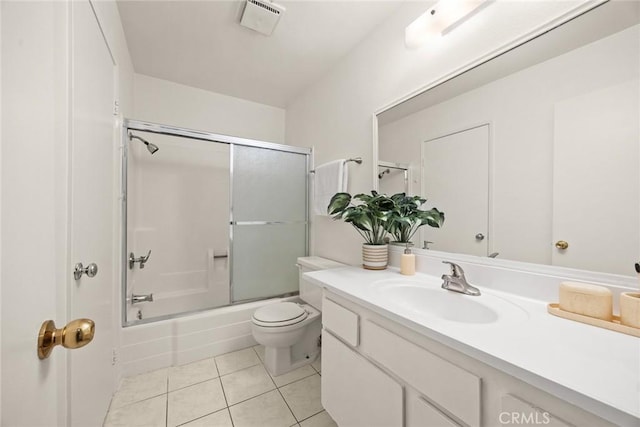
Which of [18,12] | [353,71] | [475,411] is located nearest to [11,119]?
[18,12]

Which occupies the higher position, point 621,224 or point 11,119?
point 11,119

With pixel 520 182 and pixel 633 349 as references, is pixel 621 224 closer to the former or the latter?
pixel 520 182

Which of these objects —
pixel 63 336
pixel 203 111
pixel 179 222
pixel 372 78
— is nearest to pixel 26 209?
pixel 63 336

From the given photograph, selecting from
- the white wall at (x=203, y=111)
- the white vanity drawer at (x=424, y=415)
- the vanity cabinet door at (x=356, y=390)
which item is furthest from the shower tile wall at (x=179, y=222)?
the white vanity drawer at (x=424, y=415)

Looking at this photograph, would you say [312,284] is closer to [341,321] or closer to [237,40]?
[341,321]

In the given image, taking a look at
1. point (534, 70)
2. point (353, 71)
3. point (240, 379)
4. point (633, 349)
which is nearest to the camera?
point (633, 349)

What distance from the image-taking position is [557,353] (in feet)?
1.83

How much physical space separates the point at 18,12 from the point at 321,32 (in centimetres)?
168

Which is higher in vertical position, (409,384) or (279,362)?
(409,384)

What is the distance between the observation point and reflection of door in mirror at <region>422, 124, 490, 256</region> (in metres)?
1.11

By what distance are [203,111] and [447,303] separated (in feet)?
8.97

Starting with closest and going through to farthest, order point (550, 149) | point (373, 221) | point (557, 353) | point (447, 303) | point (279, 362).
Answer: point (557, 353) < point (550, 149) < point (447, 303) < point (373, 221) < point (279, 362)

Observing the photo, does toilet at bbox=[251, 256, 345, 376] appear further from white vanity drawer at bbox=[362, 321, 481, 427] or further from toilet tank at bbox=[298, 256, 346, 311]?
white vanity drawer at bbox=[362, 321, 481, 427]

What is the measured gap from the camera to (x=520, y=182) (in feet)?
3.21
